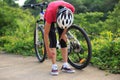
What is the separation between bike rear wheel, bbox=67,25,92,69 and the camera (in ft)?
16.7

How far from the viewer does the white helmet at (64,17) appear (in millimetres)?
4762

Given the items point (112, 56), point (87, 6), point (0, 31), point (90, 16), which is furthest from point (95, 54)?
point (87, 6)

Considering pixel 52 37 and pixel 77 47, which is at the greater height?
pixel 52 37

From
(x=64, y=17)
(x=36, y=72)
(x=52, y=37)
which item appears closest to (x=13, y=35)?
(x=36, y=72)

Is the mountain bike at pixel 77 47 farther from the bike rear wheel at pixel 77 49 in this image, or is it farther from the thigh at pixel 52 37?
the thigh at pixel 52 37

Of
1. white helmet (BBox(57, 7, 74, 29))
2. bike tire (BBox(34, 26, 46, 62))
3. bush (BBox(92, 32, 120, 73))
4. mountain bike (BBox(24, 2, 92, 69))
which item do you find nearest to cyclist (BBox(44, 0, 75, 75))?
white helmet (BBox(57, 7, 74, 29))

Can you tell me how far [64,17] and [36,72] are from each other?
108cm

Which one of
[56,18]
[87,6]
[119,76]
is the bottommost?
[119,76]

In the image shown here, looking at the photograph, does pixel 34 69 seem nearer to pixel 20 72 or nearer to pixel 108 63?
pixel 20 72

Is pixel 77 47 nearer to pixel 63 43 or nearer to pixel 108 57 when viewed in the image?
pixel 63 43

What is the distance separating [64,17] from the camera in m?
4.77

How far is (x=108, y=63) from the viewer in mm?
5324

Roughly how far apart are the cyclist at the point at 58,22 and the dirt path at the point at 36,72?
0.60ft

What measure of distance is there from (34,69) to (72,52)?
2.40 feet
